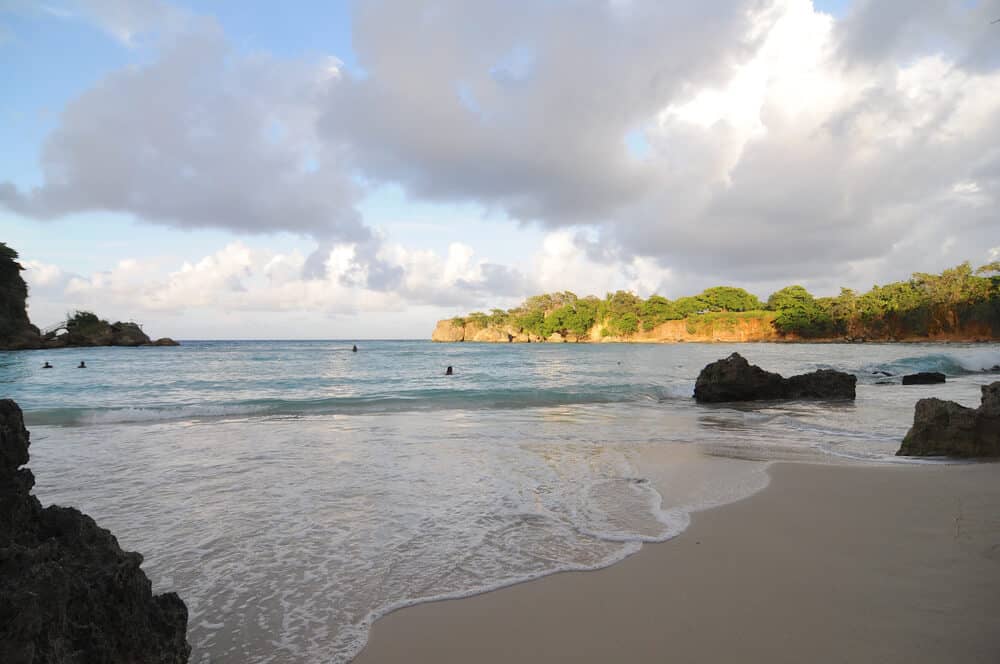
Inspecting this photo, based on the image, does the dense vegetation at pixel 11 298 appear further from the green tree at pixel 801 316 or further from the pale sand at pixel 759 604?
the green tree at pixel 801 316

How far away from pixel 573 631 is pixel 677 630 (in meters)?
0.50

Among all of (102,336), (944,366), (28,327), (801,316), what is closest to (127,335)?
(102,336)

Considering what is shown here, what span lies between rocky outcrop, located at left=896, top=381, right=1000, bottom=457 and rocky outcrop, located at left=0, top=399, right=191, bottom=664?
8254mm

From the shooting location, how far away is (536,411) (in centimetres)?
1309

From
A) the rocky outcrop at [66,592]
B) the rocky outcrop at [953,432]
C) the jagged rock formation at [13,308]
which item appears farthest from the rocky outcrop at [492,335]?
the rocky outcrop at [66,592]

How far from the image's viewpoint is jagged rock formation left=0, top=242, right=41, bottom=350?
50844 millimetres

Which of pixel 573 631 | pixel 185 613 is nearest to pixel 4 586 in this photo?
pixel 185 613

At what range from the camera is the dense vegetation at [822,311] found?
68188 millimetres

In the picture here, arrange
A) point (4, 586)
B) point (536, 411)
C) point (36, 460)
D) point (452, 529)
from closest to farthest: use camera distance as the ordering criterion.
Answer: point (4, 586) < point (452, 529) < point (36, 460) < point (536, 411)

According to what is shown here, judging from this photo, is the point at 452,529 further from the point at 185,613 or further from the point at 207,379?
the point at 207,379

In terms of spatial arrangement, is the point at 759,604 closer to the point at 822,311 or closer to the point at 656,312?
the point at 822,311

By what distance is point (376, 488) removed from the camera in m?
5.40

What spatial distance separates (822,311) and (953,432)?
89419 millimetres

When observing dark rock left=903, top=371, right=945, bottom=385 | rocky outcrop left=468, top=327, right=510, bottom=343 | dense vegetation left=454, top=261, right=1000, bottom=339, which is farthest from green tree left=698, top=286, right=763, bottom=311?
dark rock left=903, top=371, right=945, bottom=385
